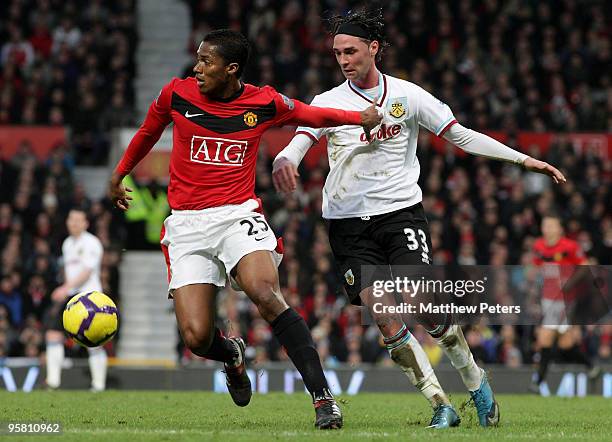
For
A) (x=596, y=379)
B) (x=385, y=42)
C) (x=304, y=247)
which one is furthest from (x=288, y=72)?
(x=385, y=42)

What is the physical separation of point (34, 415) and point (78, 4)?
15008mm

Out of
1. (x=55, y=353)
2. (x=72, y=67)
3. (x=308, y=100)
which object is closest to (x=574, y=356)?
(x=55, y=353)

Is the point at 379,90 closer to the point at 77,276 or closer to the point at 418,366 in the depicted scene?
the point at 418,366

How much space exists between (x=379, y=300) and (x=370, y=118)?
113 cm

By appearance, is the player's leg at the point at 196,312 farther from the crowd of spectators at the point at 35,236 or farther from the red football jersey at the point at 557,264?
the crowd of spectators at the point at 35,236

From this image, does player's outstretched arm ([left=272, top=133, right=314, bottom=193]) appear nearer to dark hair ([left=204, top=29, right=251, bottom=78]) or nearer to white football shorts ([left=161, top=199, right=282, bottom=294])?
white football shorts ([left=161, top=199, right=282, bottom=294])

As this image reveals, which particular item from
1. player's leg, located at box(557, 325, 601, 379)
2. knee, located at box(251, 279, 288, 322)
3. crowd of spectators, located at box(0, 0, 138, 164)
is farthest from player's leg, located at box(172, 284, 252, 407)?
crowd of spectators, located at box(0, 0, 138, 164)

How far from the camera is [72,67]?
67.4ft

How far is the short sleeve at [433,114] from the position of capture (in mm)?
7875

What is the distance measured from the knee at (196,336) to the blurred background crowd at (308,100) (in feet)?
25.2

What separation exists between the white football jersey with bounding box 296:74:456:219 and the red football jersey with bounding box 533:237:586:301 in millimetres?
6264

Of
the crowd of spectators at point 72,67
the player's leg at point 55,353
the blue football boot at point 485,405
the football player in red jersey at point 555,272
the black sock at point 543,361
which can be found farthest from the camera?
the crowd of spectators at point 72,67

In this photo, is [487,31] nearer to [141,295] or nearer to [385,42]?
[141,295]

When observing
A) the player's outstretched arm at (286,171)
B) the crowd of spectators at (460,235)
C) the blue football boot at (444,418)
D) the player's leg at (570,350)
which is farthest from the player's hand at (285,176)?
the player's leg at (570,350)
